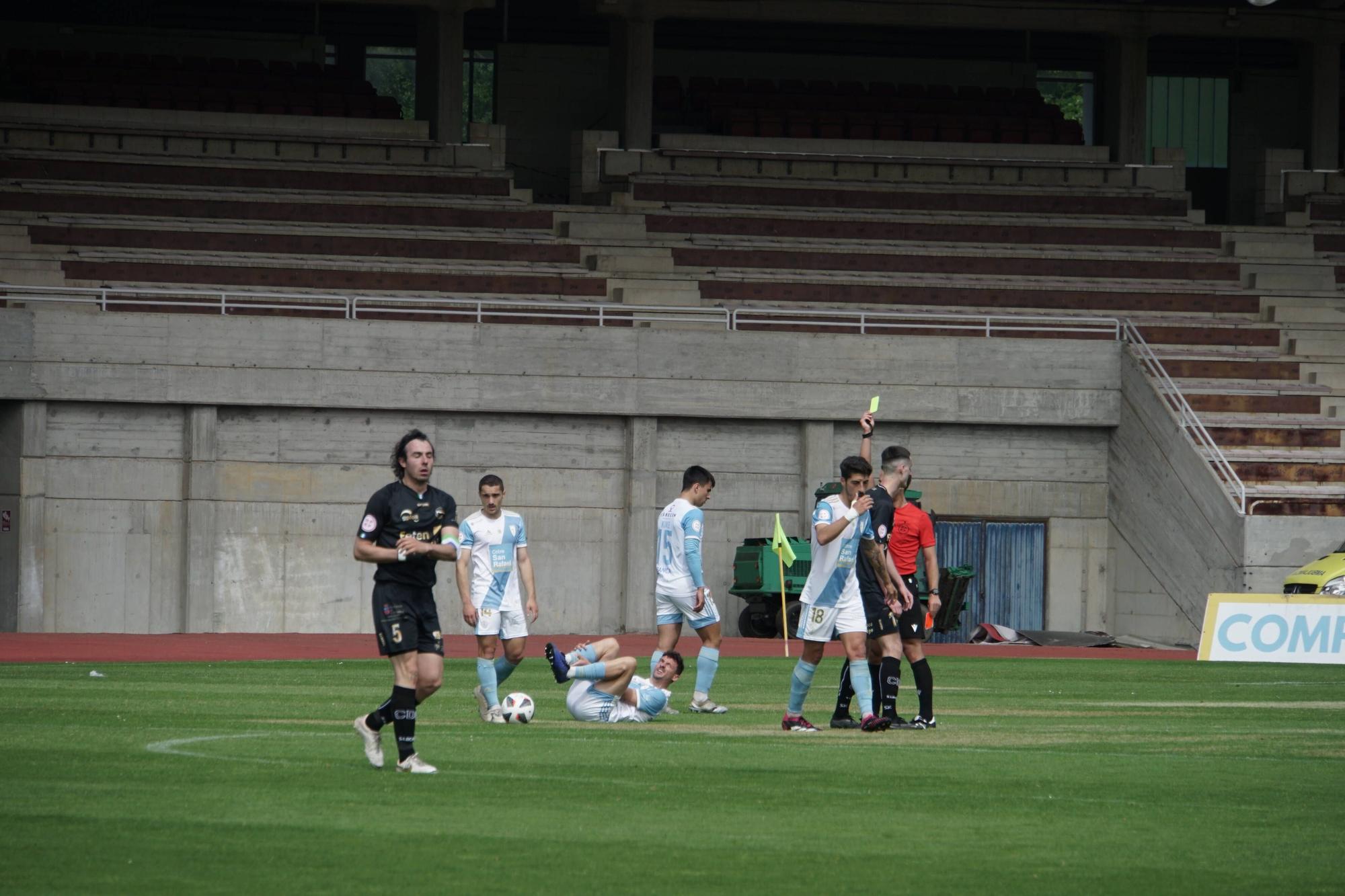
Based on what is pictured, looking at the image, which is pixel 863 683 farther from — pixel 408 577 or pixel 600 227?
pixel 600 227

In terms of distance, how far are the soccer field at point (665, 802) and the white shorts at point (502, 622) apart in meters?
0.83

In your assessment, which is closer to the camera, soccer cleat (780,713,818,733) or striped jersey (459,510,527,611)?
soccer cleat (780,713,818,733)

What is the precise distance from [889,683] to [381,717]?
4790 mm

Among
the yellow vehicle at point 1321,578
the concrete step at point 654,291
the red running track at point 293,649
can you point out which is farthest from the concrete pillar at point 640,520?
the yellow vehicle at point 1321,578

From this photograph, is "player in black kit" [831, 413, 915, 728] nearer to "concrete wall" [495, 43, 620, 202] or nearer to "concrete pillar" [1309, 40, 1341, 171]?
"concrete wall" [495, 43, 620, 202]

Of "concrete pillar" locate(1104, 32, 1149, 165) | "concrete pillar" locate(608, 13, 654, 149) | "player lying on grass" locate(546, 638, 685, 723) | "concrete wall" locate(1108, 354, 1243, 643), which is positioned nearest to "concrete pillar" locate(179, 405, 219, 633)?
"concrete pillar" locate(608, 13, 654, 149)

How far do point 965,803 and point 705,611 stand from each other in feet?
20.3

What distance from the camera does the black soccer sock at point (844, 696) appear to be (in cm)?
1473

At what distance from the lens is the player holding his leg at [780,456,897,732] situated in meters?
14.1

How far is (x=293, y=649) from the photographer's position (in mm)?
27703

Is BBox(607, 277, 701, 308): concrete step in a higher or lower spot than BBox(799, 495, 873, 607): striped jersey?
higher

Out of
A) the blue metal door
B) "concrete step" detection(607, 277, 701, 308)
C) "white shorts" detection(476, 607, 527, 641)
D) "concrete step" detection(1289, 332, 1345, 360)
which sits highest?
"concrete step" detection(607, 277, 701, 308)

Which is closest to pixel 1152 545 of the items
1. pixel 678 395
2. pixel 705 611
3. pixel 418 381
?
pixel 678 395

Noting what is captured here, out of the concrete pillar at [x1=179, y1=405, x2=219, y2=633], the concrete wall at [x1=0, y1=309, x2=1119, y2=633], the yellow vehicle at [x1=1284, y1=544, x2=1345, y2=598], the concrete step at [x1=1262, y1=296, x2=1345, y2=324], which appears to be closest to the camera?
the yellow vehicle at [x1=1284, y1=544, x2=1345, y2=598]
